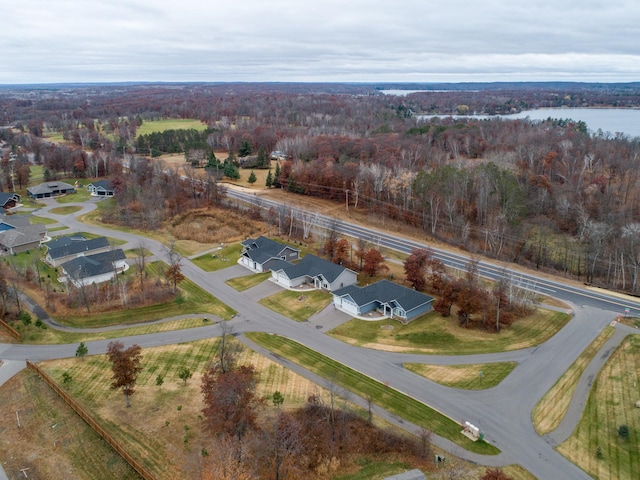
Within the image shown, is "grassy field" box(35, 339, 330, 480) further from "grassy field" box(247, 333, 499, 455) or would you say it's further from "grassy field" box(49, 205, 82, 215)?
"grassy field" box(49, 205, 82, 215)

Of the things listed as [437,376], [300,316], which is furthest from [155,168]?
[437,376]

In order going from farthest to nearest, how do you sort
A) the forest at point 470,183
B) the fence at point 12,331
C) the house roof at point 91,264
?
the forest at point 470,183 → the house roof at point 91,264 → the fence at point 12,331

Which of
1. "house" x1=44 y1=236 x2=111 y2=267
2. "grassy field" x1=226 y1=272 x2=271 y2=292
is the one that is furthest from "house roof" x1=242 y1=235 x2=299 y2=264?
"house" x1=44 y1=236 x2=111 y2=267

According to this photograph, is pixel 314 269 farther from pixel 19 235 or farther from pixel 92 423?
pixel 19 235

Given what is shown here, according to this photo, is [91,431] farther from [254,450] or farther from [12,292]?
[12,292]

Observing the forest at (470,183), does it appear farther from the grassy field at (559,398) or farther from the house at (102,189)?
the grassy field at (559,398)

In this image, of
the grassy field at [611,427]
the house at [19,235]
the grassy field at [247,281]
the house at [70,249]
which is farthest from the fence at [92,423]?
the house at [19,235]
